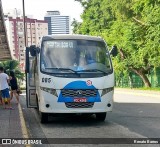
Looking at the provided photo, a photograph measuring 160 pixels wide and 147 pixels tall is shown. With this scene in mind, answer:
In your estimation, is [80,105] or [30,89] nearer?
[80,105]

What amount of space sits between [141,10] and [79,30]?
2357 cm

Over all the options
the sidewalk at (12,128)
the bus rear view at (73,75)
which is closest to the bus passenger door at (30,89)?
the sidewalk at (12,128)

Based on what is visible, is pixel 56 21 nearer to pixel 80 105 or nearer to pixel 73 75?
pixel 73 75

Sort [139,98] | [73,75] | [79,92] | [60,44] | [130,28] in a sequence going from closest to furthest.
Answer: [79,92]
[73,75]
[60,44]
[139,98]
[130,28]

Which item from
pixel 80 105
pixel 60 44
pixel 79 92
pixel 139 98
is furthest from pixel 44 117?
pixel 139 98

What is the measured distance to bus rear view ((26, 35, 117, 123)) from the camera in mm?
10562

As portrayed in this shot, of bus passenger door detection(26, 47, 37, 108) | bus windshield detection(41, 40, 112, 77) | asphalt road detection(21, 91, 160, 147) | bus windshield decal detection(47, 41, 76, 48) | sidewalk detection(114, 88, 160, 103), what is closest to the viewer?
asphalt road detection(21, 91, 160, 147)

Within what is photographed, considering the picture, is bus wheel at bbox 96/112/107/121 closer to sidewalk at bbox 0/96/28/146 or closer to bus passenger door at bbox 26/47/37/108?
bus passenger door at bbox 26/47/37/108

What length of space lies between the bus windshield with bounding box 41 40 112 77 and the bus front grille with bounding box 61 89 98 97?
458 mm

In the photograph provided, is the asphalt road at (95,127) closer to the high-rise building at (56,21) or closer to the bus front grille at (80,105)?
the bus front grille at (80,105)

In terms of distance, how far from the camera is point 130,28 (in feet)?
119

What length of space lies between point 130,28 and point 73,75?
2643cm

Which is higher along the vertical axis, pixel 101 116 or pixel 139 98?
pixel 101 116

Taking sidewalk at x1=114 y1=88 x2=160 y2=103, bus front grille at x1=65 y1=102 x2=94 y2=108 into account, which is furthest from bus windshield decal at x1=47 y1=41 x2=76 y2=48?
sidewalk at x1=114 y1=88 x2=160 y2=103
